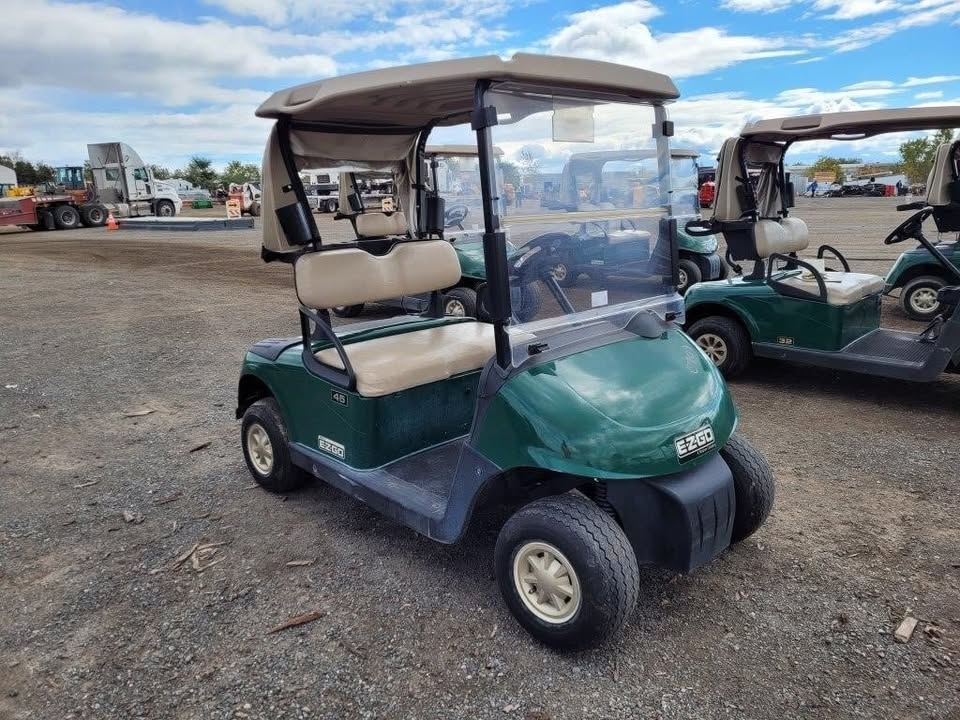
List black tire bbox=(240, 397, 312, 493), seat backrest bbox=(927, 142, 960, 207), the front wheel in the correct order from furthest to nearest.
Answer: seat backrest bbox=(927, 142, 960, 207), black tire bbox=(240, 397, 312, 493), the front wheel

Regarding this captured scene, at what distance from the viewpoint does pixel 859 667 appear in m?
2.37

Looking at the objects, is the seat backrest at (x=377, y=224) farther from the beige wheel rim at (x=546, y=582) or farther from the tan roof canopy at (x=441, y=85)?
the beige wheel rim at (x=546, y=582)

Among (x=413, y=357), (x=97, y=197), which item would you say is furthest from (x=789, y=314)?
(x=97, y=197)

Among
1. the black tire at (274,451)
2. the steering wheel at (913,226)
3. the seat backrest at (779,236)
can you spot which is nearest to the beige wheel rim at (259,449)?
the black tire at (274,451)

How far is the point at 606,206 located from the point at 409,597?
5.99ft

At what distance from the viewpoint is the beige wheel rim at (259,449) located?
12.4ft

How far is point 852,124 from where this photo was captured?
467 centimetres

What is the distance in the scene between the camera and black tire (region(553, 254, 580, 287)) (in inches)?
109

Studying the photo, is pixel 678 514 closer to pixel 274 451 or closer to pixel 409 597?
pixel 409 597

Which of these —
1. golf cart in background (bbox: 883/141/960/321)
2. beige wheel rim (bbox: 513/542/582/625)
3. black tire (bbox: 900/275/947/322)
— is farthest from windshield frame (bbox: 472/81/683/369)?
black tire (bbox: 900/275/947/322)

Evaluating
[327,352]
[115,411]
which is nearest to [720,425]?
[327,352]

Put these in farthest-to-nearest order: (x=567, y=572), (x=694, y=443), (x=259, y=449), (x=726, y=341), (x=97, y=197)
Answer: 1. (x=97, y=197)
2. (x=726, y=341)
3. (x=259, y=449)
4. (x=694, y=443)
5. (x=567, y=572)

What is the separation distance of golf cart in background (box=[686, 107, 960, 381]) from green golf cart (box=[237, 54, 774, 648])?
8.64 ft

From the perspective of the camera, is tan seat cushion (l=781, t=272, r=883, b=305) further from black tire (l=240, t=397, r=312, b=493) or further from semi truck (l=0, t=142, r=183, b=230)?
semi truck (l=0, t=142, r=183, b=230)
